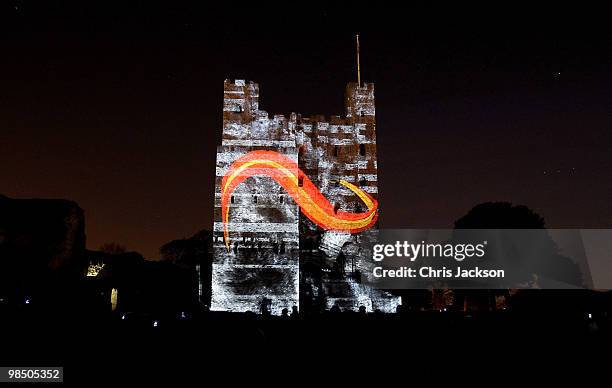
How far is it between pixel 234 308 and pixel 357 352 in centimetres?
2671

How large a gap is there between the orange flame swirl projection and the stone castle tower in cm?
34

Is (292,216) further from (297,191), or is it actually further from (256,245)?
(256,245)

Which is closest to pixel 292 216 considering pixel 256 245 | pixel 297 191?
pixel 297 191

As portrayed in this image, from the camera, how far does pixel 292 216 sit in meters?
37.4

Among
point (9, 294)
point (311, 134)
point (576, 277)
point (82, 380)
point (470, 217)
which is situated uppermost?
point (311, 134)

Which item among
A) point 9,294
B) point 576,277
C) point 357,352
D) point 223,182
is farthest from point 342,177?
point 357,352

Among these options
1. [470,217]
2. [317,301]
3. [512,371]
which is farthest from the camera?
[470,217]

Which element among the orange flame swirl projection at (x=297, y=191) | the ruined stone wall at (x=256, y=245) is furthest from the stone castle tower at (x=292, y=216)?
the orange flame swirl projection at (x=297, y=191)

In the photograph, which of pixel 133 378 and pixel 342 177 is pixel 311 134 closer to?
pixel 342 177

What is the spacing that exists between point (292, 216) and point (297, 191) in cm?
184

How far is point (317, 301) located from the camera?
126ft

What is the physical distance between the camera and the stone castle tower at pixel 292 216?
3619 centimetres

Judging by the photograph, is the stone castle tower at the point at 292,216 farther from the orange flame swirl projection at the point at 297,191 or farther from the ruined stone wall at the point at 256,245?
the orange flame swirl projection at the point at 297,191

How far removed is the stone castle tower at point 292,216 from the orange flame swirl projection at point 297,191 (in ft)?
1.12
